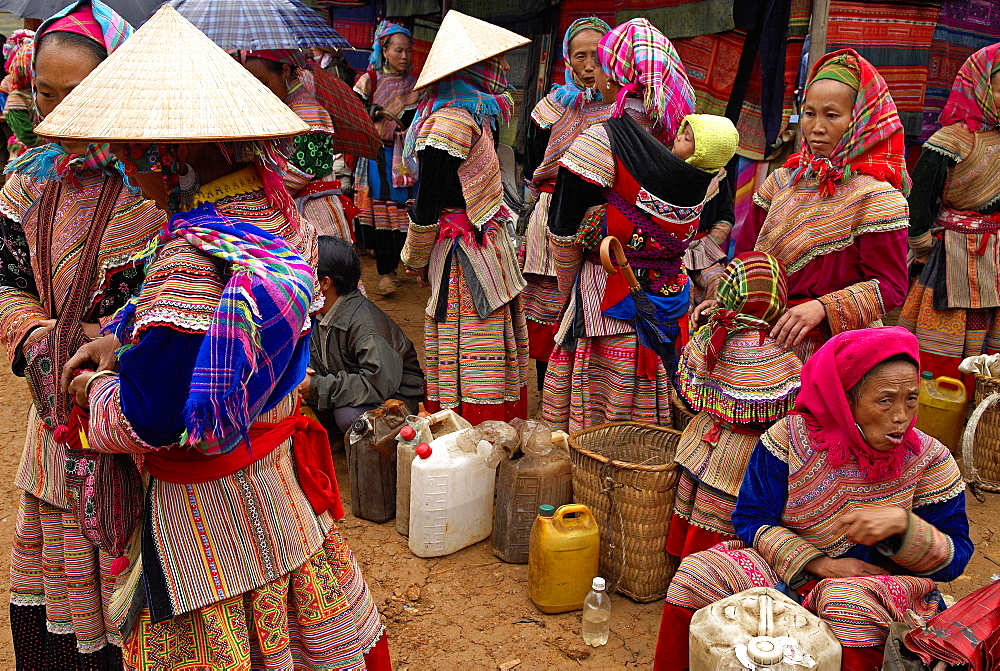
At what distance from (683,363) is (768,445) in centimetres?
78

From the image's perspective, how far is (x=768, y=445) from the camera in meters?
2.82

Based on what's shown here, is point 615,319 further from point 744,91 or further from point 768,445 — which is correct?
point 744,91

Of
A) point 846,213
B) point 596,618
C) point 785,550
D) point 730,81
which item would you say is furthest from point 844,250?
point 730,81

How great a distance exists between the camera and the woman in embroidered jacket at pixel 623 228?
12.5 feet

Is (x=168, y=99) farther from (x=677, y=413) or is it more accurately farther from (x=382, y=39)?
(x=382, y=39)

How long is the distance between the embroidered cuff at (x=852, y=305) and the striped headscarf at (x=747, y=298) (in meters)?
0.18

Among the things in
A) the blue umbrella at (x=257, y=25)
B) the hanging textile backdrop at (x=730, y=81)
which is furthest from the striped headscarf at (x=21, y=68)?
the hanging textile backdrop at (x=730, y=81)

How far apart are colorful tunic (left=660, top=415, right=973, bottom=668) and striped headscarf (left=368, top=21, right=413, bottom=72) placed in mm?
5653

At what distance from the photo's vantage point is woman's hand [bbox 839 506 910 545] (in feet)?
8.18

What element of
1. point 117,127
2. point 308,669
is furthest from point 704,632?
point 117,127

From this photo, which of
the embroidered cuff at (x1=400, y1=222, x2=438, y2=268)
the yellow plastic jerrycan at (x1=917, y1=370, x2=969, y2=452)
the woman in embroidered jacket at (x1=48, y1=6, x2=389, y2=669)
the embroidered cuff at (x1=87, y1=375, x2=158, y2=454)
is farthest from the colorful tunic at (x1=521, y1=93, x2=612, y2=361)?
the embroidered cuff at (x1=87, y1=375, x2=158, y2=454)

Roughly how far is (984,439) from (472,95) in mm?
3413

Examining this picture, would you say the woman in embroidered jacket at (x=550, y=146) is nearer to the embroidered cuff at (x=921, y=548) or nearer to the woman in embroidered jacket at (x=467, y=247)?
the woman in embroidered jacket at (x=467, y=247)

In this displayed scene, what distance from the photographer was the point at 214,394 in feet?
5.67
